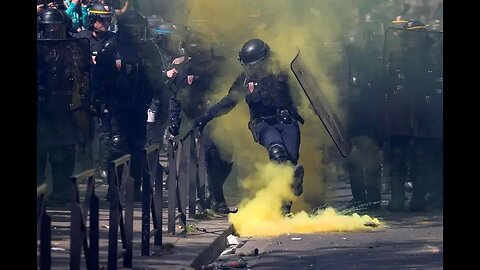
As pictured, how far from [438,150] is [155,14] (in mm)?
9366

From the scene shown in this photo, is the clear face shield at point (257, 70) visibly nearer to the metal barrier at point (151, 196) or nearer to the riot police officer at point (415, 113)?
the riot police officer at point (415, 113)

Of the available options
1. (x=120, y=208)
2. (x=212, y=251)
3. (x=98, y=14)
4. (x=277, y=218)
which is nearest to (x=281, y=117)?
(x=277, y=218)

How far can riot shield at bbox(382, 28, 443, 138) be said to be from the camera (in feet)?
49.2

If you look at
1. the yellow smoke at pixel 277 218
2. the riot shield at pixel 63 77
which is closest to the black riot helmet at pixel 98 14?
the riot shield at pixel 63 77

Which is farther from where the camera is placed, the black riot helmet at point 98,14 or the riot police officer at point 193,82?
the black riot helmet at point 98,14

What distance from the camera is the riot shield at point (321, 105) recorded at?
14.2 m

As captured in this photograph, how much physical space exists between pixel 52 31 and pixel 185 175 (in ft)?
7.51

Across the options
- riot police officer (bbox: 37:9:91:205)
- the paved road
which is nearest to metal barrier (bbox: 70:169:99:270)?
the paved road

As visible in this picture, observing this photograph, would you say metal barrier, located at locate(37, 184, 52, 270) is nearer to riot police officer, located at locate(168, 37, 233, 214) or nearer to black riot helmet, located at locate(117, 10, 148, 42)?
riot police officer, located at locate(168, 37, 233, 214)

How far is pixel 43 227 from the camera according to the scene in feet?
26.0

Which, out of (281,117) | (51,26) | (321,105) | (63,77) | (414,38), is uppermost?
(51,26)

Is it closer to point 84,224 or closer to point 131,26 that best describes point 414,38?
point 131,26

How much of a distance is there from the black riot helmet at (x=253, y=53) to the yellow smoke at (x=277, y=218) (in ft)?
3.39
